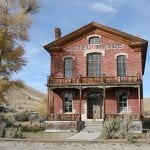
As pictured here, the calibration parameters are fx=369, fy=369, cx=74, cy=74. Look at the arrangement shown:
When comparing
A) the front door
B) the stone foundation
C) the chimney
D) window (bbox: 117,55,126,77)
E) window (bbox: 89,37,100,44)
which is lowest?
the stone foundation

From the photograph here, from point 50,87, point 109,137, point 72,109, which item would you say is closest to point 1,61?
point 50,87

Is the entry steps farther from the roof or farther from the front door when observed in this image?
the roof

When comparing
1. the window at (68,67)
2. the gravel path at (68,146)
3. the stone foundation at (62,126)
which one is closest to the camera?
the gravel path at (68,146)

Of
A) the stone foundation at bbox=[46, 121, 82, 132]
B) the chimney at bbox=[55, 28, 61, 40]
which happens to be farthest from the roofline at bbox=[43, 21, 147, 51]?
the stone foundation at bbox=[46, 121, 82, 132]

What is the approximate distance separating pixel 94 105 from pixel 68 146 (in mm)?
15860

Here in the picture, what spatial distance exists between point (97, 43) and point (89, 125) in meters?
7.46

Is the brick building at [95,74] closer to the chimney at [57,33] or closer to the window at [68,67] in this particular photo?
the window at [68,67]

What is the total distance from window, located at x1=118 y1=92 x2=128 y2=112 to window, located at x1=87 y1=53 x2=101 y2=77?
8.99ft

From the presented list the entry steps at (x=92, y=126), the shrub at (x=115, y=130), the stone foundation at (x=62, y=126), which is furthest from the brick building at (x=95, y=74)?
the shrub at (x=115, y=130)

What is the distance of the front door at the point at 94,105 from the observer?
107ft

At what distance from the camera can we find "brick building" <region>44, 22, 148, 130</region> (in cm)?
3094

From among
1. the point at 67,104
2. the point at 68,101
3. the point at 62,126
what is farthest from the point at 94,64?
the point at 62,126

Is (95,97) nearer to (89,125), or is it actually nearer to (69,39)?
(89,125)

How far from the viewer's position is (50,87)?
3138 centimetres
